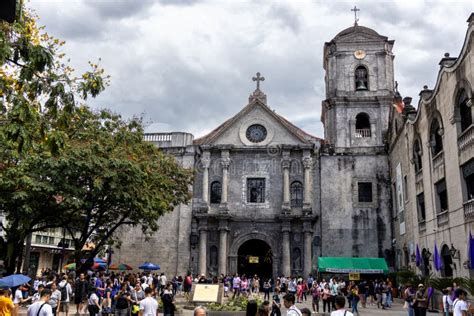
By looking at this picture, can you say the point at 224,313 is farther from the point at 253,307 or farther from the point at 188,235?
the point at 188,235

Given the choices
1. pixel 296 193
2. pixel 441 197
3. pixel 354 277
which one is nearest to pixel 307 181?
pixel 296 193

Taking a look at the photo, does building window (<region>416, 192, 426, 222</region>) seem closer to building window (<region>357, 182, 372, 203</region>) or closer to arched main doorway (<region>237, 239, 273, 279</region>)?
building window (<region>357, 182, 372, 203</region>)

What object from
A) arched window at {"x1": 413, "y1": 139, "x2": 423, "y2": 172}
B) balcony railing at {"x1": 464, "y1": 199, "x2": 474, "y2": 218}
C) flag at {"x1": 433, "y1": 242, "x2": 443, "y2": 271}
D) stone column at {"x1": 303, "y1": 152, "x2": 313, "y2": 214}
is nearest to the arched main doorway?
stone column at {"x1": 303, "y1": 152, "x2": 313, "y2": 214}

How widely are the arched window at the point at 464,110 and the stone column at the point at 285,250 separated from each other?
14.1 metres

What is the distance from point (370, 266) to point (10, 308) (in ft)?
73.3

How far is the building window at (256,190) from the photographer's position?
101 feet

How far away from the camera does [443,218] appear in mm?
19500

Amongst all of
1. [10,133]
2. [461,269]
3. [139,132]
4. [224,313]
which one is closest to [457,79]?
[461,269]

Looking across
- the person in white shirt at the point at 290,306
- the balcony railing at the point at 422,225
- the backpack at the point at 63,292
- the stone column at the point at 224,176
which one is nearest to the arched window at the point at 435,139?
the balcony railing at the point at 422,225

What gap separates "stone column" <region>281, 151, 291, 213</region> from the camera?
29.8 meters

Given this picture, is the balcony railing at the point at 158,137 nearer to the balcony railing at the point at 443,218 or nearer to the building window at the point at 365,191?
the building window at the point at 365,191

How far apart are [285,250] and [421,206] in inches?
363

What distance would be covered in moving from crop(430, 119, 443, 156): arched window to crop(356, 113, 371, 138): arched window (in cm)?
1000

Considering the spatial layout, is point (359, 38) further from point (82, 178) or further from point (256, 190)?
point (82, 178)
